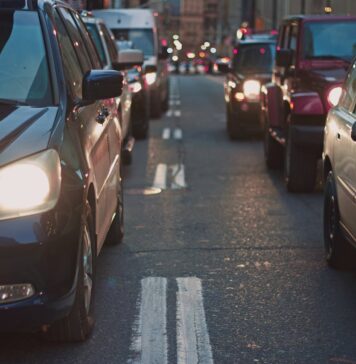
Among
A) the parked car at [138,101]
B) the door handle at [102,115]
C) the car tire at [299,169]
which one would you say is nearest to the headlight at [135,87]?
→ the parked car at [138,101]

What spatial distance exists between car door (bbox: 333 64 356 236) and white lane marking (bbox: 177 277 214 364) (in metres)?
1.07

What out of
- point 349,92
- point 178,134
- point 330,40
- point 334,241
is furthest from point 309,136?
point 178,134

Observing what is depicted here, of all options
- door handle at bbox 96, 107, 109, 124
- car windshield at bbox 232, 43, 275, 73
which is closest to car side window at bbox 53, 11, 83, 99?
door handle at bbox 96, 107, 109, 124

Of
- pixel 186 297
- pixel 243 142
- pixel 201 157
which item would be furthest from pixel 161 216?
pixel 243 142

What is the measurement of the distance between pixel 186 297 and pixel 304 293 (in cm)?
77

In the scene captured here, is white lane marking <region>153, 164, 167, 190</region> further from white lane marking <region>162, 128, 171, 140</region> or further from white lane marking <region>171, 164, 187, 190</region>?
white lane marking <region>162, 128, 171, 140</region>

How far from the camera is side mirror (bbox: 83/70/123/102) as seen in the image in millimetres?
5516

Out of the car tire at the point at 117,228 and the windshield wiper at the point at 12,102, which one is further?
the car tire at the point at 117,228

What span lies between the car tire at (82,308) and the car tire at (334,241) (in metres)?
2.13

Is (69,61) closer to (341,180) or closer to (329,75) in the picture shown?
(341,180)

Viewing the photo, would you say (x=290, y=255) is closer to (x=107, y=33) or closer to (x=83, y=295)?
(x=83, y=295)

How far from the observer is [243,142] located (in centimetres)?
1708

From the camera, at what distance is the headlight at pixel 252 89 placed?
54.7ft

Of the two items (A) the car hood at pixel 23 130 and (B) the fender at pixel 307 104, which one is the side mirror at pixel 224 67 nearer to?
(B) the fender at pixel 307 104
